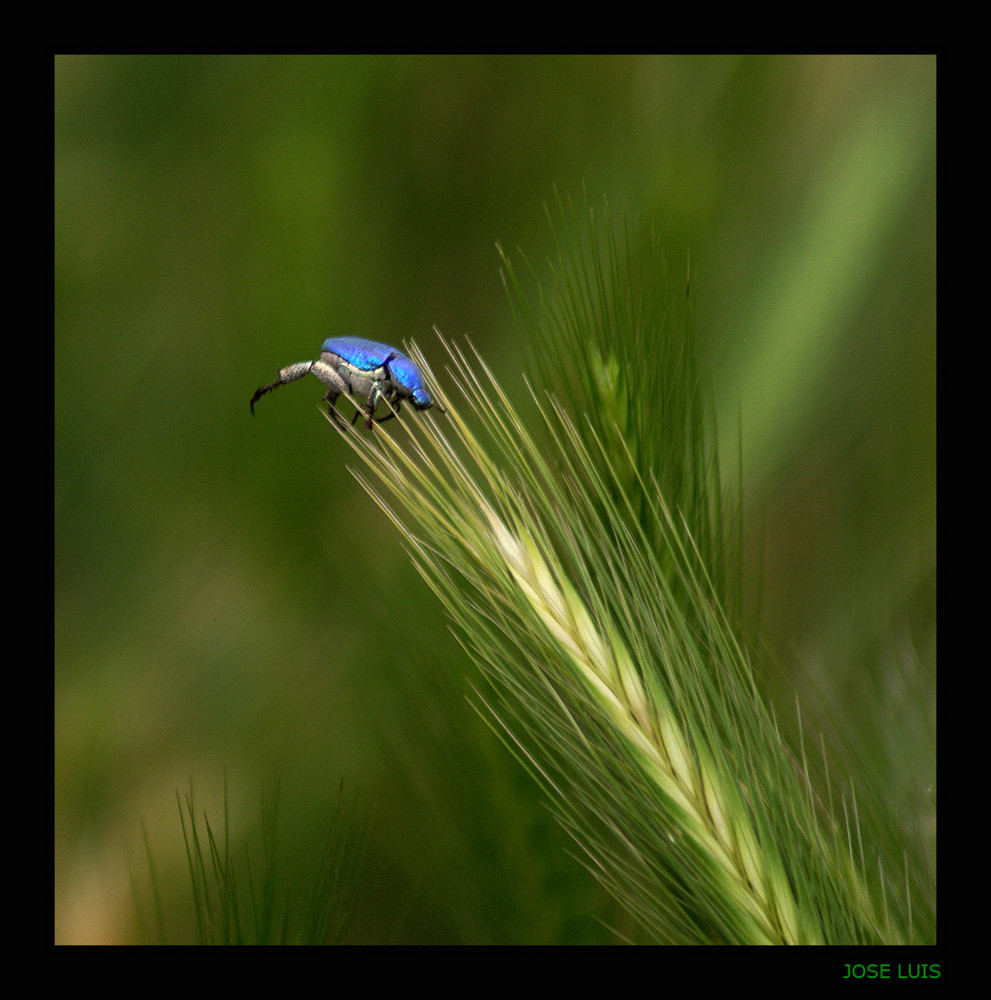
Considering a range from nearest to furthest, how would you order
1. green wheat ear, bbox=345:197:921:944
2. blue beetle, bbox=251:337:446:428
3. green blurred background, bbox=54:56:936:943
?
1. green wheat ear, bbox=345:197:921:944
2. blue beetle, bbox=251:337:446:428
3. green blurred background, bbox=54:56:936:943

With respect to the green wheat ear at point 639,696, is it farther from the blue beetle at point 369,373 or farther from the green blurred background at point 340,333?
the green blurred background at point 340,333

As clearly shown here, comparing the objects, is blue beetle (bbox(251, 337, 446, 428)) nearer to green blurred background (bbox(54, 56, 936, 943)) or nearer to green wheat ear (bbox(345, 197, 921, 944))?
green wheat ear (bbox(345, 197, 921, 944))

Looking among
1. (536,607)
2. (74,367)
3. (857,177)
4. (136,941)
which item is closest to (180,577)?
(74,367)

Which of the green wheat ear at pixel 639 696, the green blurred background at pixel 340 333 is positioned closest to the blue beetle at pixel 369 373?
the green wheat ear at pixel 639 696

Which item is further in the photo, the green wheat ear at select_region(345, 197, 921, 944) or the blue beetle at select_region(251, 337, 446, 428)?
the blue beetle at select_region(251, 337, 446, 428)

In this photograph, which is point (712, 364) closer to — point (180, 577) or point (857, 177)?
point (857, 177)

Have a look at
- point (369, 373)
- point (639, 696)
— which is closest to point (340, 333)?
point (369, 373)

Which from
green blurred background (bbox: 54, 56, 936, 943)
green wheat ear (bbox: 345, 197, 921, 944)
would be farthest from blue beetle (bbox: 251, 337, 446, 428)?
green blurred background (bbox: 54, 56, 936, 943)
